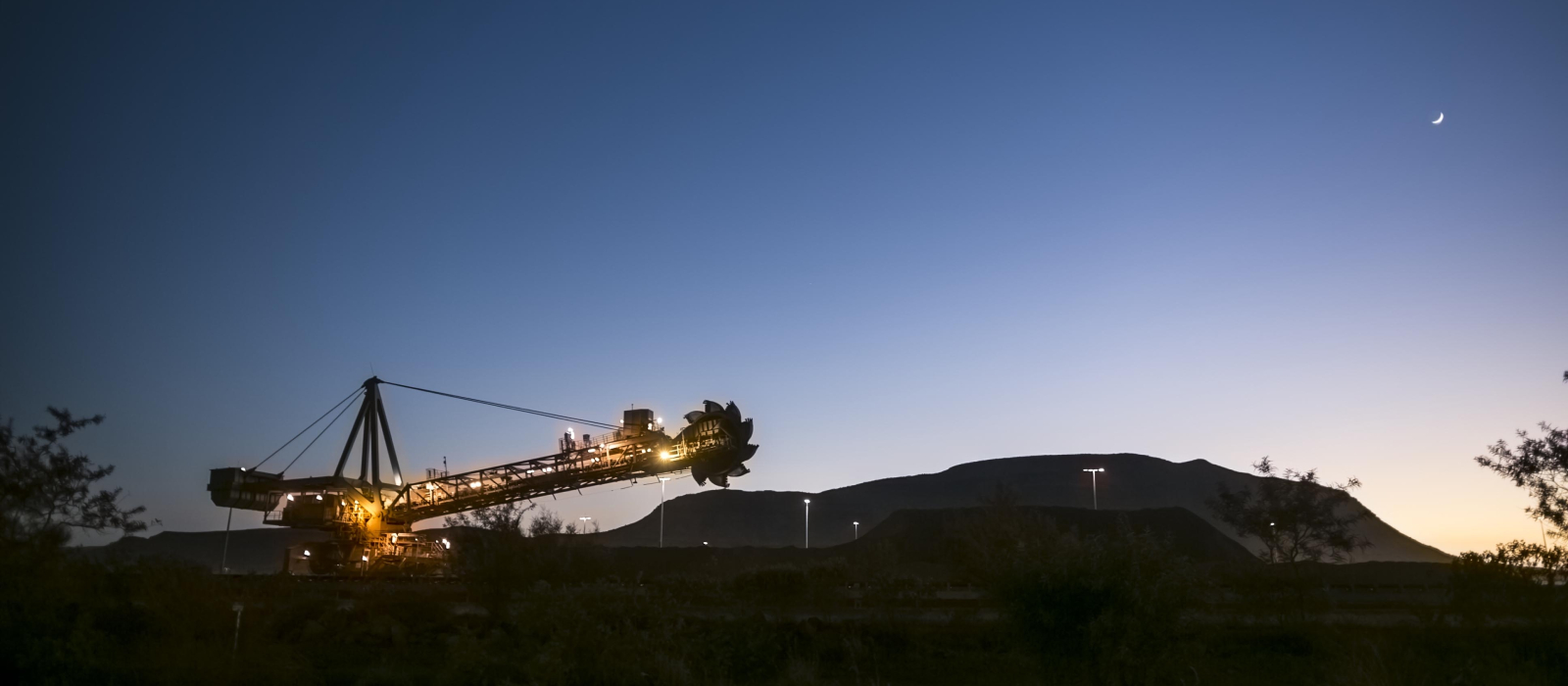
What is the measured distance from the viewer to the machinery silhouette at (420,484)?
42.8 meters

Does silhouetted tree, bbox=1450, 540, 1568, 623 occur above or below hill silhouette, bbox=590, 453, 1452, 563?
below

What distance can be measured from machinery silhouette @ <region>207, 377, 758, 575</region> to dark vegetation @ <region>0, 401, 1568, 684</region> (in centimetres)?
709

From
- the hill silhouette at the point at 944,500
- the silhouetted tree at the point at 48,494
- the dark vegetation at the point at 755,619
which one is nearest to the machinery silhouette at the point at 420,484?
the dark vegetation at the point at 755,619

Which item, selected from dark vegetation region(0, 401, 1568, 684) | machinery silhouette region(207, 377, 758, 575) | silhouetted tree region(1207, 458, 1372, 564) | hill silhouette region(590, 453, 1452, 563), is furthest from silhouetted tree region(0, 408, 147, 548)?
hill silhouette region(590, 453, 1452, 563)

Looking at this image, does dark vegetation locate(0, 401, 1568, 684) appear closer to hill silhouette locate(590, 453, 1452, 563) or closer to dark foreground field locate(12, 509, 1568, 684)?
dark foreground field locate(12, 509, 1568, 684)

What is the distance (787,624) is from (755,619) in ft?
3.38

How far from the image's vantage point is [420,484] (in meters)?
48.3

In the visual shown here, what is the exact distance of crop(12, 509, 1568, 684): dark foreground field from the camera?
51.8 feet

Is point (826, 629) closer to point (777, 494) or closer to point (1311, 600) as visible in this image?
point (1311, 600)

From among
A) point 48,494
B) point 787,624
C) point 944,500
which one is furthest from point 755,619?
point 944,500

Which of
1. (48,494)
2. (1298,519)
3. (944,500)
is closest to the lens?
(48,494)

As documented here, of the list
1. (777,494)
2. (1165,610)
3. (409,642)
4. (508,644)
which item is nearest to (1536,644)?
(1165,610)

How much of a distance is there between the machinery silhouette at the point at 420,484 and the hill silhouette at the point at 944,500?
95395mm

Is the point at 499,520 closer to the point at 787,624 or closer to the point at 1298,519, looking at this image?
the point at 787,624
